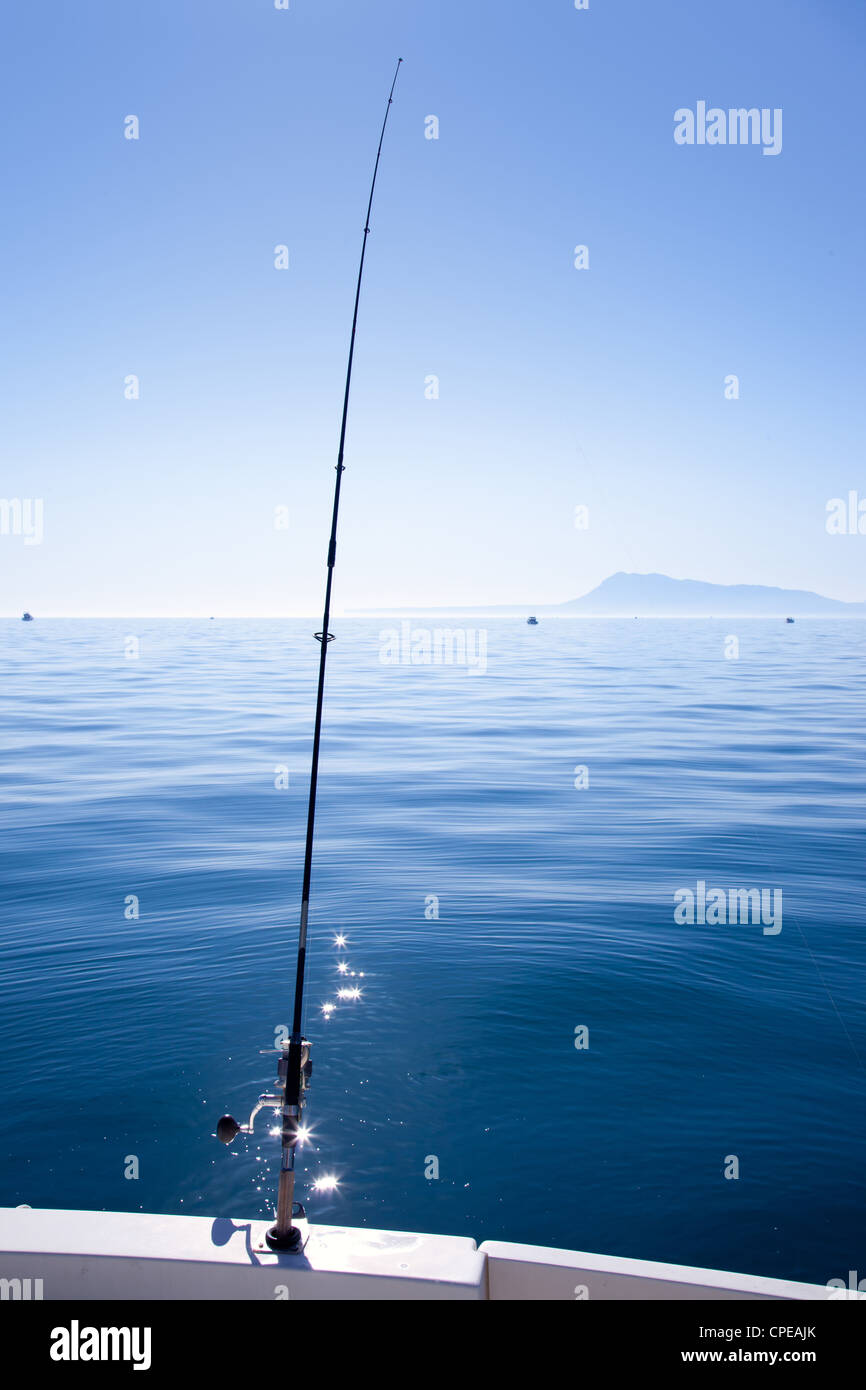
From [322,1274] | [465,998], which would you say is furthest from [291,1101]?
[465,998]

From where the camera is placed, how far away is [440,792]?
56.9ft

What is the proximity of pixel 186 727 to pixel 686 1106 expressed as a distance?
21.7 meters

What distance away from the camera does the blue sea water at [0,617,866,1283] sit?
5465 millimetres

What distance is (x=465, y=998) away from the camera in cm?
814

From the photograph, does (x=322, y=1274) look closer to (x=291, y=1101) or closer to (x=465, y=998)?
(x=291, y=1101)

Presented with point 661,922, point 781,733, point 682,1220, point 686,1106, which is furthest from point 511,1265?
point 781,733

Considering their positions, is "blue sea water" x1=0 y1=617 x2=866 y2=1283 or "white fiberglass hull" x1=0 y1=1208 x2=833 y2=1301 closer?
"white fiberglass hull" x1=0 y1=1208 x2=833 y2=1301

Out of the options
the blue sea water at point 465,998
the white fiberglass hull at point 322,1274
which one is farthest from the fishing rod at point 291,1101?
the blue sea water at point 465,998

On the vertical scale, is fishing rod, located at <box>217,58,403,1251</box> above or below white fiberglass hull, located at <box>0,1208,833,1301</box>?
above

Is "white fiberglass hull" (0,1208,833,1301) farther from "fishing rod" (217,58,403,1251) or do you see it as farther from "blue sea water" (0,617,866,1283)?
"blue sea water" (0,617,866,1283)

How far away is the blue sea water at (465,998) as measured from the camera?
546cm

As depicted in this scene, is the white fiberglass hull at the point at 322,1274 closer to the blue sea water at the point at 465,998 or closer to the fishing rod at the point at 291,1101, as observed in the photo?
the fishing rod at the point at 291,1101

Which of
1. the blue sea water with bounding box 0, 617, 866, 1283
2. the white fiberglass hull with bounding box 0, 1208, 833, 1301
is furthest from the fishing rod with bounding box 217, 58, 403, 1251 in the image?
the blue sea water with bounding box 0, 617, 866, 1283
